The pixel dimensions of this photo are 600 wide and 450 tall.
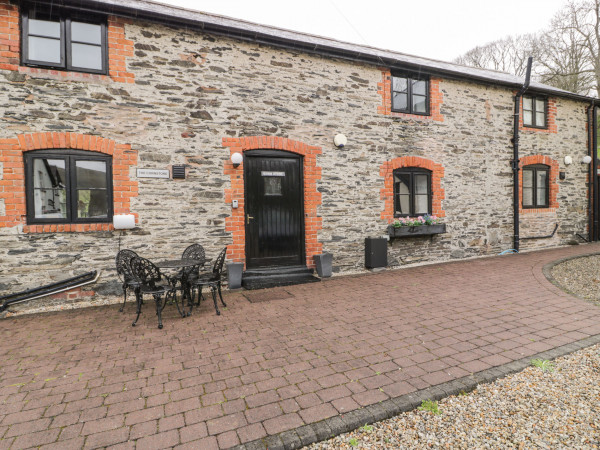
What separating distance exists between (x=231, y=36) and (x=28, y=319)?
5.75 m

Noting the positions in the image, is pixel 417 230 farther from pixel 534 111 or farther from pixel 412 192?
pixel 534 111

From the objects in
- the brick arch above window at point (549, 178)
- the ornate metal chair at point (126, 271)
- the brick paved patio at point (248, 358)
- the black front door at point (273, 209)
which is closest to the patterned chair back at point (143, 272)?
the ornate metal chair at point (126, 271)

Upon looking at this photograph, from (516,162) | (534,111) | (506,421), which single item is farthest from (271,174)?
(534,111)

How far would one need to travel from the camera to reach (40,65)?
16.2 feet

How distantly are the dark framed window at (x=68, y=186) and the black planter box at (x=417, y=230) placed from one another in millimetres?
5816

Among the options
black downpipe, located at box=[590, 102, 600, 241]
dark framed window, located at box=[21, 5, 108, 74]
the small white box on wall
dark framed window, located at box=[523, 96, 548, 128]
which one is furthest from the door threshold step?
black downpipe, located at box=[590, 102, 600, 241]

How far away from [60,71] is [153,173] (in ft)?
6.74

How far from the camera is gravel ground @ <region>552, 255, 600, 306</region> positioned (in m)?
5.18

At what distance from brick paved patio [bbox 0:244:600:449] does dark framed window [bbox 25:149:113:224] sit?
5.22 feet

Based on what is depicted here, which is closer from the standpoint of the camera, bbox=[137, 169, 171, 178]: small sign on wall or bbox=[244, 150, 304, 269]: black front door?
bbox=[137, 169, 171, 178]: small sign on wall

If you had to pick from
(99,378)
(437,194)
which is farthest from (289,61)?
(99,378)

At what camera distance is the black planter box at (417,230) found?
7426 mm

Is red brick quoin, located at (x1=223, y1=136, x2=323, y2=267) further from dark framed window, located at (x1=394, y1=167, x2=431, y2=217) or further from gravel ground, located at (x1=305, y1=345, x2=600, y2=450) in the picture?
gravel ground, located at (x1=305, y1=345, x2=600, y2=450)

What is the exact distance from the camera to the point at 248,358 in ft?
10.3
